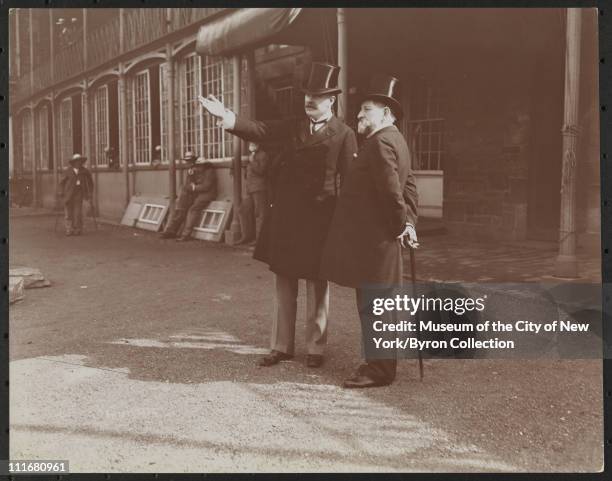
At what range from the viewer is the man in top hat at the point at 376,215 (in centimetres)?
349

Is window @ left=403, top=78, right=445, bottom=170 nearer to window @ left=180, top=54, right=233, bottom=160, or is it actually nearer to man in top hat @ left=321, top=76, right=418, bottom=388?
window @ left=180, top=54, right=233, bottom=160

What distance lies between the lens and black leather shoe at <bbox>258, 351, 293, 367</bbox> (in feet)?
13.0

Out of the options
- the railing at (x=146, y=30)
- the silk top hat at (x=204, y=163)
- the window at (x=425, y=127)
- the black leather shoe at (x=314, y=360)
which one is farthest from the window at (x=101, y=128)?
the black leather shoe at (x=314, y=360)

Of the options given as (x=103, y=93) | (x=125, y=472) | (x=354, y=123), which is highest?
(x=103, y=93)

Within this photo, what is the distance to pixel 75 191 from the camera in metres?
10.8

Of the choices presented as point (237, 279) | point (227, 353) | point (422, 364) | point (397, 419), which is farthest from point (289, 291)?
point (237, 279)

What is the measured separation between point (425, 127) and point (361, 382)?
7078 mm

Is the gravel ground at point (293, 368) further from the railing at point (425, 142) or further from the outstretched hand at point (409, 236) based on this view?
the railing at point (425, 142)

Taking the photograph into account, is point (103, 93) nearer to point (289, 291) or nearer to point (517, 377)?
point (289, 291)

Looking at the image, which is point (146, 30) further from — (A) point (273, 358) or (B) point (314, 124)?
(A) point (273, 358)

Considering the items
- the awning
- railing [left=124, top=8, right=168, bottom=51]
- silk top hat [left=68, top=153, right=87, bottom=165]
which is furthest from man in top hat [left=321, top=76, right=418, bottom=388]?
railing [left=124, top=8, right=168, bottom=51]

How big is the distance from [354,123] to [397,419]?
638 cm

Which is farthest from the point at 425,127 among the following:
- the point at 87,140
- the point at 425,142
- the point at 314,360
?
the point at 314,360

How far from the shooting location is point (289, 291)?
162 inches
